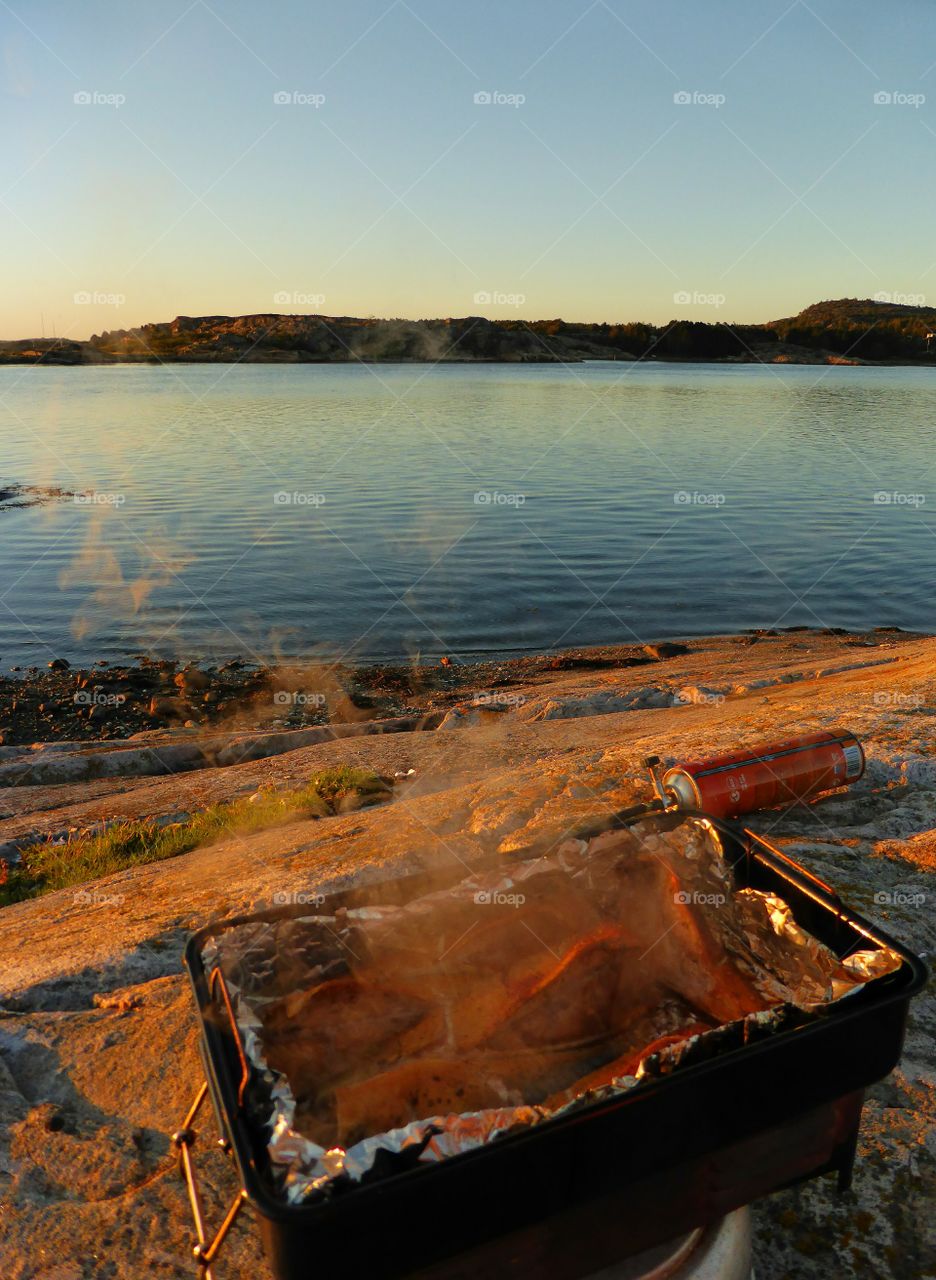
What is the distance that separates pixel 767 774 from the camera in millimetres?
4754

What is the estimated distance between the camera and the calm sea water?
1692 cm

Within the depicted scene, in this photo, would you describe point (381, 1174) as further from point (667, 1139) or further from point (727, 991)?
point (727, 991)

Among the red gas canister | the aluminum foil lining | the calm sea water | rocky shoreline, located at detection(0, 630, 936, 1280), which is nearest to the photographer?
the aluminum foil lining

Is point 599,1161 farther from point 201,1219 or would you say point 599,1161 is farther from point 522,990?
point 201,1219

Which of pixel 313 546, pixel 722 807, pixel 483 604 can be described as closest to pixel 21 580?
pixel 313 546

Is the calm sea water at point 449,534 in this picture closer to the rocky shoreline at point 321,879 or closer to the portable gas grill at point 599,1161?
the rocky shoreline at point 321,879

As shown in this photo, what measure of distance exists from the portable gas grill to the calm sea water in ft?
42.1

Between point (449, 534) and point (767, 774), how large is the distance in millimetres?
18922

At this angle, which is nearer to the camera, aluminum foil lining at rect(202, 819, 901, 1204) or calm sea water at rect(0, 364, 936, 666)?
aluminum foil lining at rect(202, 819, 901, 1204)

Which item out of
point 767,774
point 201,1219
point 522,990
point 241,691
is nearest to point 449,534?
point 241,691

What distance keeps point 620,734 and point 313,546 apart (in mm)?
15718

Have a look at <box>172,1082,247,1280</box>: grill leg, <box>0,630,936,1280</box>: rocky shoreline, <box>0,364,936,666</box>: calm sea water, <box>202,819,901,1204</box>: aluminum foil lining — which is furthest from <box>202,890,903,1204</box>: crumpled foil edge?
<box>0,364,936,666</box>: calm sea water

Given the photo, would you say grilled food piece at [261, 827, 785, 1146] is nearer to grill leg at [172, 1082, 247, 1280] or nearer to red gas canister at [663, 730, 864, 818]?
grill leg at [172, 1082, 247, 1280]

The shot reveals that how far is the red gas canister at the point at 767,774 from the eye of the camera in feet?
14.8
